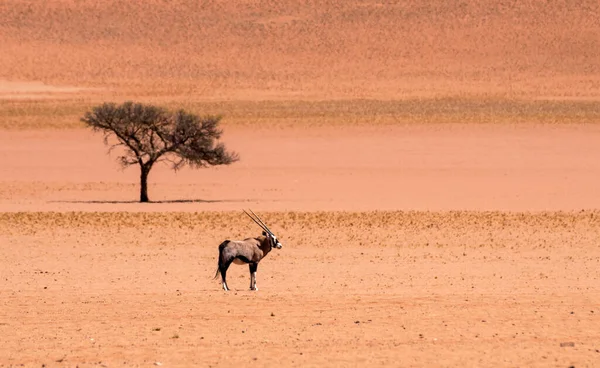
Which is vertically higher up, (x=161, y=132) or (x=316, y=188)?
(x=161, y=132)

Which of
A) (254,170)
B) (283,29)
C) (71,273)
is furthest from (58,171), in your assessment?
(283,29)

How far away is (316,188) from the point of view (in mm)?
38031

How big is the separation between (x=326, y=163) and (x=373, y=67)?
36.9m

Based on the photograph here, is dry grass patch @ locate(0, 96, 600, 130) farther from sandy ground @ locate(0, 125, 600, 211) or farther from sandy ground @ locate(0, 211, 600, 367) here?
sandy ground @ locate(0, 211, 600, 367)

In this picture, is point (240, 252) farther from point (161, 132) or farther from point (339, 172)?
point (339, 172)

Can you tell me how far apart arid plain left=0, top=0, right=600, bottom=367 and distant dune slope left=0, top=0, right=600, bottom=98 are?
271 mm

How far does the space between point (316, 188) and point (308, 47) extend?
164 ft

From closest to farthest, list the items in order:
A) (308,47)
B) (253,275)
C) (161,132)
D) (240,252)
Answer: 1. (240,252)
2. (253,275)
3. (161,132)
4. (308,47)

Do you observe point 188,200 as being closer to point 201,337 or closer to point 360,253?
point 360,253

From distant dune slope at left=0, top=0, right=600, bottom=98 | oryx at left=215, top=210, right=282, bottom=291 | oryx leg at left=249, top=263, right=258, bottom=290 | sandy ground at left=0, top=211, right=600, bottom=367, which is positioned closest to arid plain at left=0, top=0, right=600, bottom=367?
sandy ground at left=0, top=211, right=600, bottom=367

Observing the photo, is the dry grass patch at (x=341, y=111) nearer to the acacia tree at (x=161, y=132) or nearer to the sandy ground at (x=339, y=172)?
the sandy ground at (x=339, y=172)

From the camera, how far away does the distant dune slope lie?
250ft

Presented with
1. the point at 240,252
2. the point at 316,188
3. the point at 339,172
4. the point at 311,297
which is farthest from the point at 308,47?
the point at 311,297

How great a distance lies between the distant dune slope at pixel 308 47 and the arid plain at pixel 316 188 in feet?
0.89
